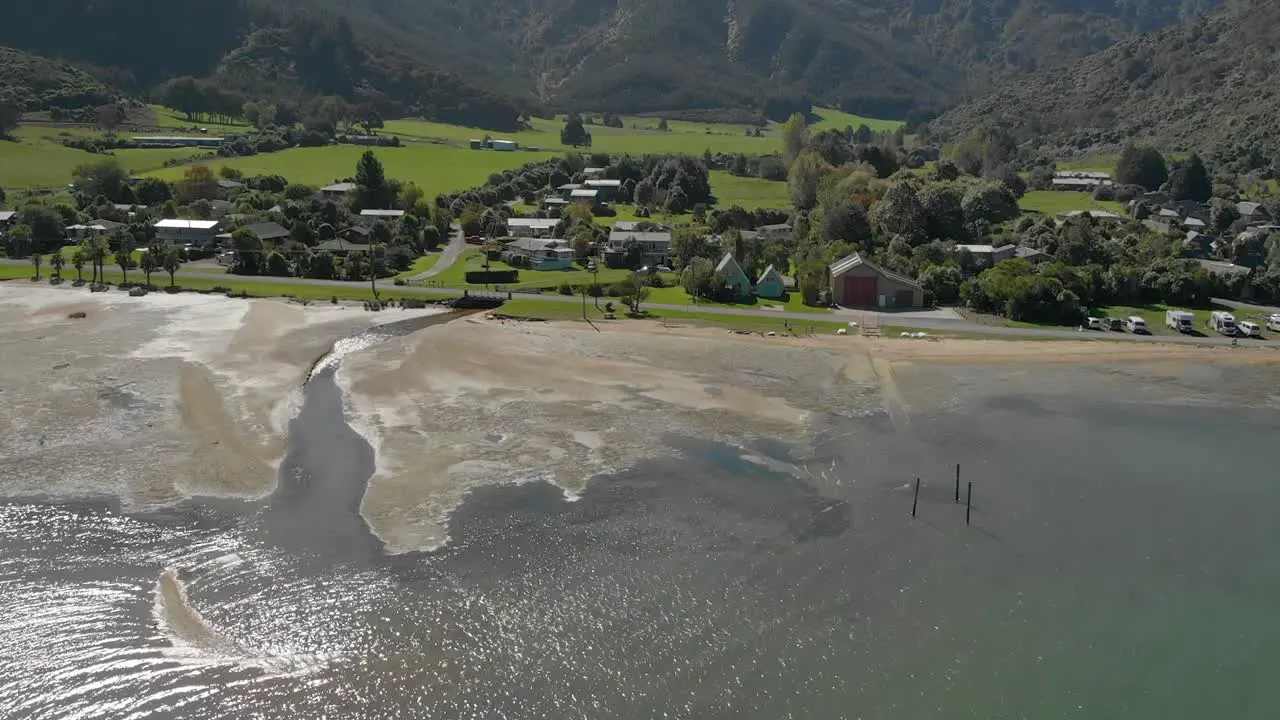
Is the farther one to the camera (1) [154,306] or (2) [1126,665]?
(1) [154,306]

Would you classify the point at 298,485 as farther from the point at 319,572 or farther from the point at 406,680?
the point at 406,680

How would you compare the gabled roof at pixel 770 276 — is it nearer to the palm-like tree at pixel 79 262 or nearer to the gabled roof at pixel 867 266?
the gabled roof at pixel 867 266

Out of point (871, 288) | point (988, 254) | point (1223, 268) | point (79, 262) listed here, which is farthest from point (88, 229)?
point (1223, 268)

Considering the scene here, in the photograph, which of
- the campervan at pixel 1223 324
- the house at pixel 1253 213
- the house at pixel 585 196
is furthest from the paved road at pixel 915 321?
the house at pixel 1253 213

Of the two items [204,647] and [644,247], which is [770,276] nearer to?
[644,247]

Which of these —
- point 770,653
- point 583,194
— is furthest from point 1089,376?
point 583,194

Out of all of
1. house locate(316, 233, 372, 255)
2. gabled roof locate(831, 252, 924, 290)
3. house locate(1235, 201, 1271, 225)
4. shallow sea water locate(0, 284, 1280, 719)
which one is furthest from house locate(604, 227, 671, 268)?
house locate(1235, 201, 1271, 225)
